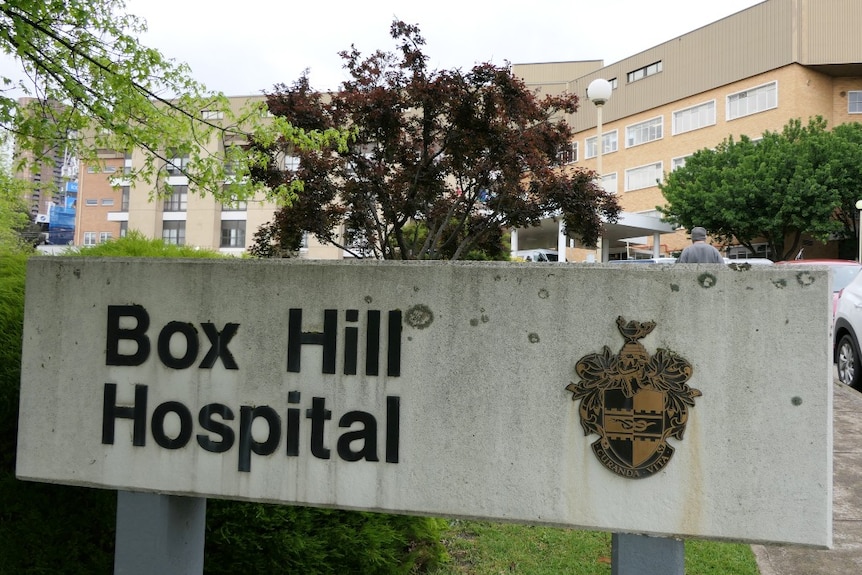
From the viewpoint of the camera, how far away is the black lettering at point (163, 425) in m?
2.62

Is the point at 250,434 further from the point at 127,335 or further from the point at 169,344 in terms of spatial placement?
the point at 127,335

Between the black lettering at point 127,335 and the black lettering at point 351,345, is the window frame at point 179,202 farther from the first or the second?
the black lettering at point 351,345

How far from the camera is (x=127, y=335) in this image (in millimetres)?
2666

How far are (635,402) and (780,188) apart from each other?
3066 centimetres

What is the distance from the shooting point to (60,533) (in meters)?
3.12

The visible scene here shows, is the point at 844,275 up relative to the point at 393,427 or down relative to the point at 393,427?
up

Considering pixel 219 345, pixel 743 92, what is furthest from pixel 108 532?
pixel 743 92

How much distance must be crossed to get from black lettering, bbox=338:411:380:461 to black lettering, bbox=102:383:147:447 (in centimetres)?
81

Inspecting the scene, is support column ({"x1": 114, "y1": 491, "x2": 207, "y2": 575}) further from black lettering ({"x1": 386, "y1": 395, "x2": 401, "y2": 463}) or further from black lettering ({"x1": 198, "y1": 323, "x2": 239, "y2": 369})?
black lettering ({"x1": 386, "y1": 395, "x2": 401, "y2": 463})

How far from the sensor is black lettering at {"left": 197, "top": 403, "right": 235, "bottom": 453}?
2592 mm

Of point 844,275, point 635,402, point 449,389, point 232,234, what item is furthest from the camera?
point 232,234

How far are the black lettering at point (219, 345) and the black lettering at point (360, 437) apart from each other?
50 centimetres

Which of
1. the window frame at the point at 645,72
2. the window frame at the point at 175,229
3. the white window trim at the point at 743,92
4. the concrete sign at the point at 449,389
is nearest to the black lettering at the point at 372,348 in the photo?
the concrete sign at the point at 449,389

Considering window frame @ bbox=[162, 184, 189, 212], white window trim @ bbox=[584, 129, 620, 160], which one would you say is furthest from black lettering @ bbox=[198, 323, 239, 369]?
window frame @ bbox=[162, 184, 189, 212]
